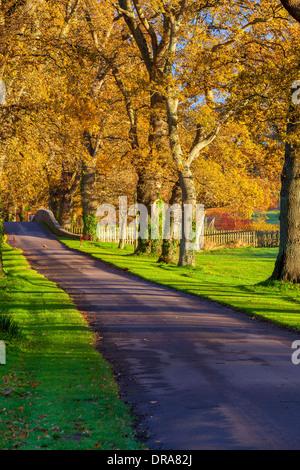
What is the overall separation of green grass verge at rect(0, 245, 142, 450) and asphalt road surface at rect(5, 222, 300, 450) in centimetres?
35

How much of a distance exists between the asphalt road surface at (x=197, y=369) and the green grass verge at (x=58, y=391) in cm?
35

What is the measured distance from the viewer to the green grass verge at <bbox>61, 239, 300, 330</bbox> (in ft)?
57.8

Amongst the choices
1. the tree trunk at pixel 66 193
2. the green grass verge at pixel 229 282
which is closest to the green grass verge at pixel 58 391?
the green grass verge at pixel 229 282

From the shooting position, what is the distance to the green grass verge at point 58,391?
23.0 feet

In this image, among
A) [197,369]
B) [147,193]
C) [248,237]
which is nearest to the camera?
[197,369]

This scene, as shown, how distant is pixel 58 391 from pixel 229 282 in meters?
18.8

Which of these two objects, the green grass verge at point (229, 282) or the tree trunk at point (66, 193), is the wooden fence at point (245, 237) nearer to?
the tree trunk at point (66, 193)

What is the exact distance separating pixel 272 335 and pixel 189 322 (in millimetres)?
2575

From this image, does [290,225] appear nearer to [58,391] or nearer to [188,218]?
[188,218]

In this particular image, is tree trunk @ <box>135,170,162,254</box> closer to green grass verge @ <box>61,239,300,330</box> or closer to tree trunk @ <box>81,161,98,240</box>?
green grass verge @ <box>61,239,300,330</box>

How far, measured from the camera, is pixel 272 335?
13781 millimetres

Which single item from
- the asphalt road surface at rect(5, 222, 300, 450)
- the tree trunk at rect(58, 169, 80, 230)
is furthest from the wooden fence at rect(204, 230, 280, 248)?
the asphalt road surface at rect(5, 222, 300, 450)

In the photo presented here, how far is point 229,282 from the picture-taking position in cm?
2716

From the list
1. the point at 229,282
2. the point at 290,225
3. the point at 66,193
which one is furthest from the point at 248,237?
the point at 290,225
